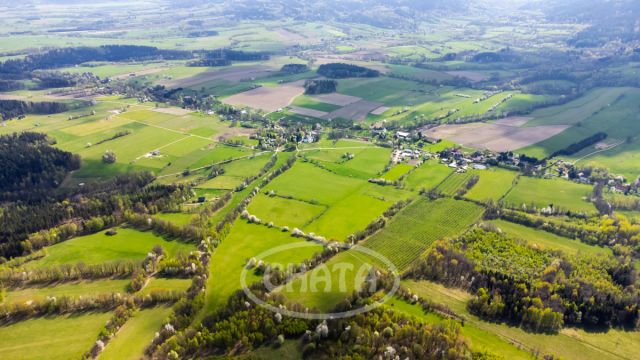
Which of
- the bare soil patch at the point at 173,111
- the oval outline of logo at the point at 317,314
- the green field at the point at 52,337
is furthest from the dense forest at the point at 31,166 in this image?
the oval outline of logo at the point at 317,314

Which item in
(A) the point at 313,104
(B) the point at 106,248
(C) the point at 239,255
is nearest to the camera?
(C) the point at 239,255

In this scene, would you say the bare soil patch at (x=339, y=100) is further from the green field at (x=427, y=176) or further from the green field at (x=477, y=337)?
the green field at (x=477, y=337)

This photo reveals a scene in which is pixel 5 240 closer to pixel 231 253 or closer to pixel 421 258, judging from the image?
pixel 231 253

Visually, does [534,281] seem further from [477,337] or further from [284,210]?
[284,210]

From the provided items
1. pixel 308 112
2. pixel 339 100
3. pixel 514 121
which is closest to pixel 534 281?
pixel 514 121

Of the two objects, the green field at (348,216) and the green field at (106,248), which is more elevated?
the green field at (348,216)
